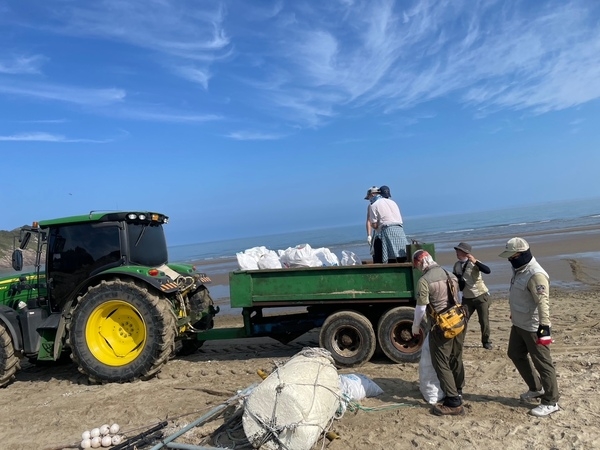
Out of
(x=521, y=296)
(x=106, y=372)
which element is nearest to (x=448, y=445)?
(x=521, y=296)

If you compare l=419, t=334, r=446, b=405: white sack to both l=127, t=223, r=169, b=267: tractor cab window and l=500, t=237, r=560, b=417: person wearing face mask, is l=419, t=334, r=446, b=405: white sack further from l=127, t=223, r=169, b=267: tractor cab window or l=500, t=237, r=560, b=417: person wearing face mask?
l=127, t=223, r=169, b=267: tractor cab window

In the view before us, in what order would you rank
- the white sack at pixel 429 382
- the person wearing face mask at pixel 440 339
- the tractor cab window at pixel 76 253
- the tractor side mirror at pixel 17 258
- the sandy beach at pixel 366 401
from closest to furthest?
the sandy beach at pixel 366 401 → the person wearing face mask at pixel 440 339 → the white sack at pixel 429 382 → the tractor side mirror at pixel 17 258 → the tractor cab window at pixel 76 253

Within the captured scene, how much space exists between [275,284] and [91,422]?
260cm

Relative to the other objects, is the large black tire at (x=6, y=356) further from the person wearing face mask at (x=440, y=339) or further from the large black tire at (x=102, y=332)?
the person wearing face mask at (x=440, y=339)

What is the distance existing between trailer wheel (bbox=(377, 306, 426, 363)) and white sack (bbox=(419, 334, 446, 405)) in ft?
3.72

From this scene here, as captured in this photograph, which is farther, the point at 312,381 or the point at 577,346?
the point at 577,346

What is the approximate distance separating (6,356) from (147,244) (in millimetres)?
2253

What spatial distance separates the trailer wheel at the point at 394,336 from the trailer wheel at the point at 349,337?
0.45 ft

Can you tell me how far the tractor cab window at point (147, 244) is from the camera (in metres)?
6.28

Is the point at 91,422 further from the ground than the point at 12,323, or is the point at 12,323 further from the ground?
the point at 12,323

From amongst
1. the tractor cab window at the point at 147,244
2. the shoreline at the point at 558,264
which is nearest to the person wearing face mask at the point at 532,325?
the tractor cab window at the point at 147,244

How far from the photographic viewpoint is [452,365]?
4609mm

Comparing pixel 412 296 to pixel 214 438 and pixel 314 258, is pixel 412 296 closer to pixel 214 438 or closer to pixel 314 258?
pixel 314 258

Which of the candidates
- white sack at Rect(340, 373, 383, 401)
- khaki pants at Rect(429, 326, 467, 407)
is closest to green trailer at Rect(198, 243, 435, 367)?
white sack at Rect(340, 373, 383, 401)
